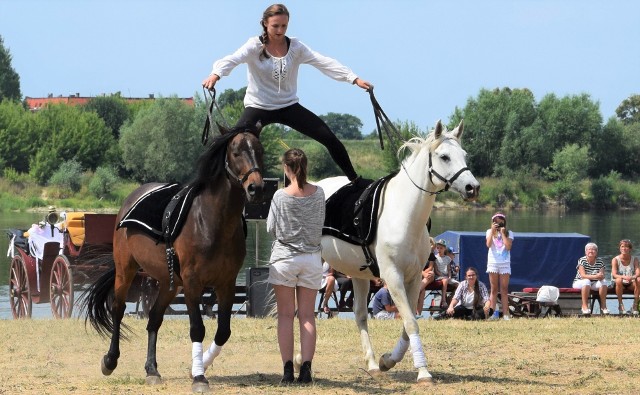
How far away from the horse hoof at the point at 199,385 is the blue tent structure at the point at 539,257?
1152cm

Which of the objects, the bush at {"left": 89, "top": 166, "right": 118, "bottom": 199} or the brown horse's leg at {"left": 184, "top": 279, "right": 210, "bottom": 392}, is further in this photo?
the bush at {"left": 89, "top": 166, "right": 118, "bottom": 199}

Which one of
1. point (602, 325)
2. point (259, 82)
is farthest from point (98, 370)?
point (602, 325)

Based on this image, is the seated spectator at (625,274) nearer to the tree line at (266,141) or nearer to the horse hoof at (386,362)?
the horse hoof at (386,362)

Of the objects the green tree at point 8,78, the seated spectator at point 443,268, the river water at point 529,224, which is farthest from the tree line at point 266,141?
the seated spectator at point 443,268

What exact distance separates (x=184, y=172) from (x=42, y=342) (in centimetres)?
6308

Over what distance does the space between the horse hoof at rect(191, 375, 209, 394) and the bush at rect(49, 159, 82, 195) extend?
201 ft

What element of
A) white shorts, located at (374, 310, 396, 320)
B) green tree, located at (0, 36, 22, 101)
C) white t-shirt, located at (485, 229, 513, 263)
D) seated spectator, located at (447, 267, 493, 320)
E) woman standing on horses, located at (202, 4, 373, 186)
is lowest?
white shorts, located at (374, 310, 396, 320)

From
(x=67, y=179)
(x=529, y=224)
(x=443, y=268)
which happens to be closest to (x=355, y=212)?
(x=443, y=268)

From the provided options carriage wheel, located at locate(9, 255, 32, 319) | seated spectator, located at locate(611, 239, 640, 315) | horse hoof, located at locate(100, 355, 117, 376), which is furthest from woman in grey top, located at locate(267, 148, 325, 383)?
carriage wheel, located at locate(9, 255, 32, 319)

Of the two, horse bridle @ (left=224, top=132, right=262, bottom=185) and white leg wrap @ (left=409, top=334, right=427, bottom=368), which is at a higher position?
horse bridle @ (left=224, top=132, right=262, bottom=185)

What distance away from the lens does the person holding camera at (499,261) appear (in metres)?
17.4

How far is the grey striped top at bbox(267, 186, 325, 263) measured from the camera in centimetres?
951

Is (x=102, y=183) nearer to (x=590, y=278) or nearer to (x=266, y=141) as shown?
(x=266, y=141)

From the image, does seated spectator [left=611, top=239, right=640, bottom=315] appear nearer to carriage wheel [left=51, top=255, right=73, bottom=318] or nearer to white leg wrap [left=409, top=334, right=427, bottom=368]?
carriage wheel [left=51, top=255, right=73, bottom=318]
